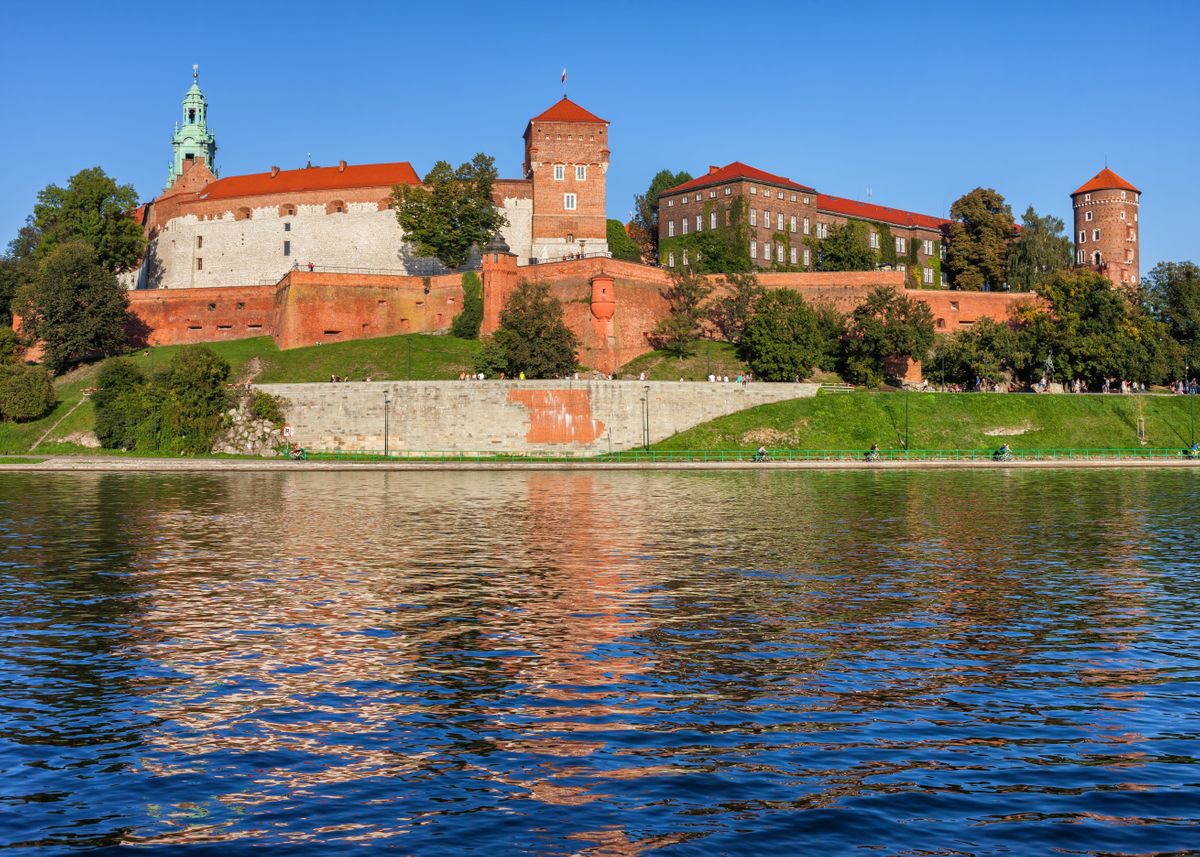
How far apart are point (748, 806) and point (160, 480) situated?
4350cm

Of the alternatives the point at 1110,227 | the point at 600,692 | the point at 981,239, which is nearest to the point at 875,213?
the point at 981,239

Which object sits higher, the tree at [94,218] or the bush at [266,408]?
the tree at [94,218]

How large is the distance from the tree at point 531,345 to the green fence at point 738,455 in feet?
16.5

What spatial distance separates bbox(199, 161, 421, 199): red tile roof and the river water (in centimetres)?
5618

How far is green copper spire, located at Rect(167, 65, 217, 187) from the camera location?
92750 mm

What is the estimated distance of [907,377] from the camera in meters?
71.6

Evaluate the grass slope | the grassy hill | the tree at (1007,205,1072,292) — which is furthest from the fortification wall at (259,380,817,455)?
the tree at (1007,205,1072,292)

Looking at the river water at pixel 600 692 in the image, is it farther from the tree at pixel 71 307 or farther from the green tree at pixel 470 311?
the tree at pixel 71 307

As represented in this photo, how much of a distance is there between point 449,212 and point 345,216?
39.2 feet

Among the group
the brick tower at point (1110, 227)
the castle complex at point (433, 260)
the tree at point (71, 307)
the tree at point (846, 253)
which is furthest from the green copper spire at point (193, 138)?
the brick tower at point (1110, 227)

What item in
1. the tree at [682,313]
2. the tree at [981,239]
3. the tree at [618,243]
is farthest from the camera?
the tree at [981,239]

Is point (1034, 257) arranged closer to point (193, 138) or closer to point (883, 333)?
point (883, 333)

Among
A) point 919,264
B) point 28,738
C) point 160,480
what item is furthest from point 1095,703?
point 919,264

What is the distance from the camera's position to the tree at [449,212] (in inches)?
2830
